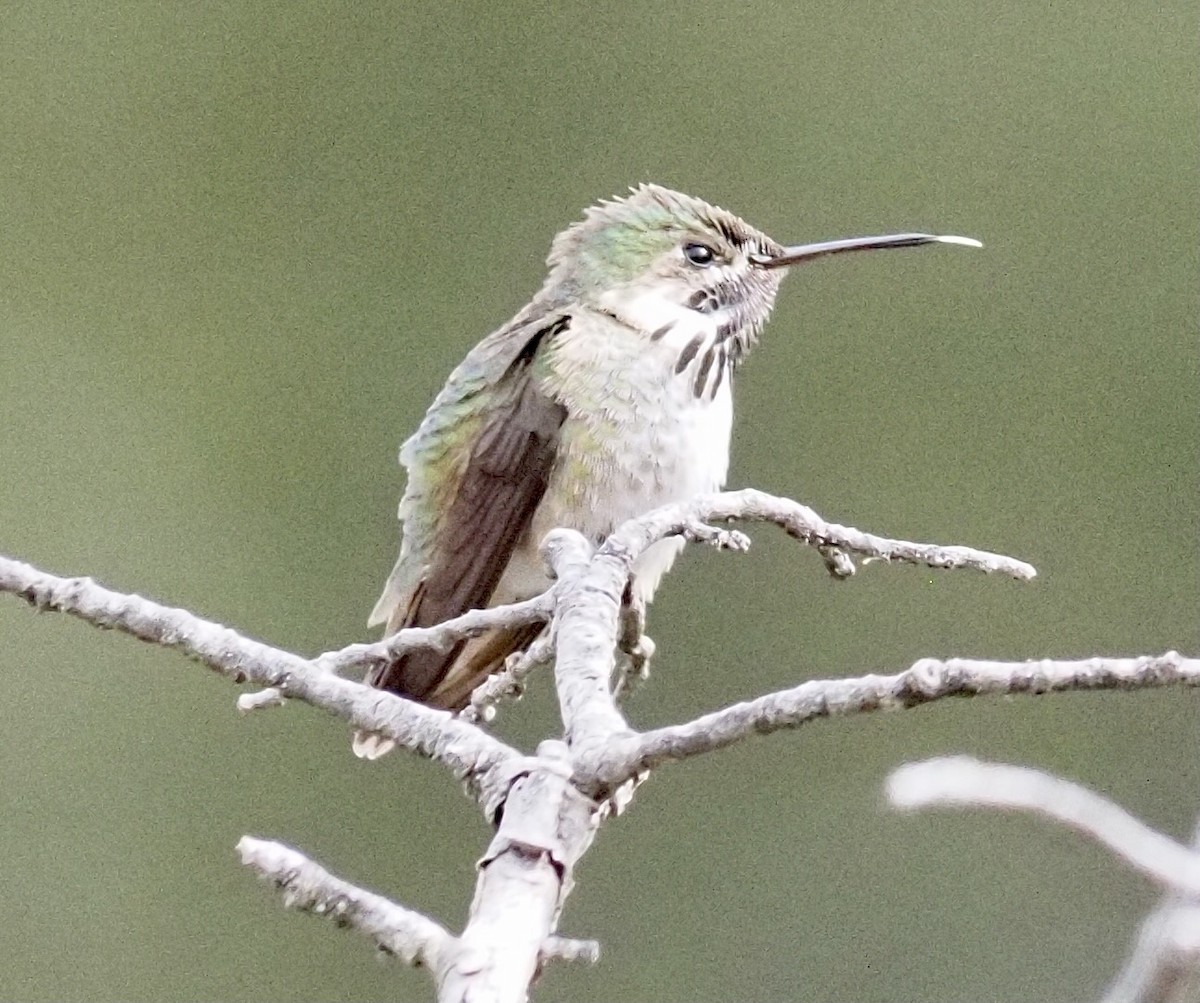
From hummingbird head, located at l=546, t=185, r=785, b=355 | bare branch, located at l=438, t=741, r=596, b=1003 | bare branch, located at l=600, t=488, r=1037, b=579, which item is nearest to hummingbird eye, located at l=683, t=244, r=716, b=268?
hummingbird head, located at l=546, t=185, r=785, b=355

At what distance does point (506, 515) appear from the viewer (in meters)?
2.22

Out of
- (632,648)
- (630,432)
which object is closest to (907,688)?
(632,648)

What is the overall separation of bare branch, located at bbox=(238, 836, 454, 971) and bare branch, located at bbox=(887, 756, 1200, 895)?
0.26 metres

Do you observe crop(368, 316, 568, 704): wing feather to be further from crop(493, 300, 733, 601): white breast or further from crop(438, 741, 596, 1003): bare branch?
crop(438, 741, 596, 1003): bare branch

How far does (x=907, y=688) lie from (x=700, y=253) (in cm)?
156

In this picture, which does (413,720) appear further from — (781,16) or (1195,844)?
(781,16)

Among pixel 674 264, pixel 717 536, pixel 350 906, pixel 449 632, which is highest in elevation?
pixel 674 264

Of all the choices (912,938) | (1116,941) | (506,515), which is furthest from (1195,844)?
(912,938)

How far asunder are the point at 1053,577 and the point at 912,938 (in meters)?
0.96

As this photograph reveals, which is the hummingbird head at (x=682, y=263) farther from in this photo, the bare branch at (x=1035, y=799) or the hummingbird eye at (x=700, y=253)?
the bare branch at (x=1035, y=799)

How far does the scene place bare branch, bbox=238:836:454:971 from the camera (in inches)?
34.2

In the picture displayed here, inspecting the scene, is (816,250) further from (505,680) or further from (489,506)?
(505,680)

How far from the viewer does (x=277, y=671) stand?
3.96 feet

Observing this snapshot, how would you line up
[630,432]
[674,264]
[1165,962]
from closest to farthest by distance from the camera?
[1165,962] < [630,432] < [674,264]
